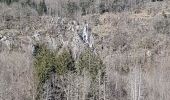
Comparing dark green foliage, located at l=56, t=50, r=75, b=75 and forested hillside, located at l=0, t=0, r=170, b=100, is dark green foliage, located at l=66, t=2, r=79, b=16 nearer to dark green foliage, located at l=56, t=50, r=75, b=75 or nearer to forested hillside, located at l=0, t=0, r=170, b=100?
forested hillside, located at l=0, t=0, r=170, b=100

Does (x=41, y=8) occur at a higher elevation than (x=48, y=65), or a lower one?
higher

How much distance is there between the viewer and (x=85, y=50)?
252ft

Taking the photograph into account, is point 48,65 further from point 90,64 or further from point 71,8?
point 71,8

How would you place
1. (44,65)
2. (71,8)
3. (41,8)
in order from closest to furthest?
(44,65) < (41,8) < (71,8)

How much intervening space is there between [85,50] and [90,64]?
6.94 m

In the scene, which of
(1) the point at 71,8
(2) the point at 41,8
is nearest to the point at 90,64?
(1) the point at 71,8

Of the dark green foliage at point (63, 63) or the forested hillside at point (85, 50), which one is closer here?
the forested hillside at point (85, 50)

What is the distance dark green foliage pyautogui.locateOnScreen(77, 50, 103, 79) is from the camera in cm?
6950

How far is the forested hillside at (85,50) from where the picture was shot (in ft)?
222

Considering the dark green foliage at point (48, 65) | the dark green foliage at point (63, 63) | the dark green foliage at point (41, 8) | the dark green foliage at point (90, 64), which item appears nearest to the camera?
the dark green foliage at point (48, 65)

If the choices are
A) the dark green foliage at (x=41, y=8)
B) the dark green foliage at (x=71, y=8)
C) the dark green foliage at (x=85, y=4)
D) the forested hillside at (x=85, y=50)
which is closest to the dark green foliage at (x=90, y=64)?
the forested hillside at (x=85, y=50)

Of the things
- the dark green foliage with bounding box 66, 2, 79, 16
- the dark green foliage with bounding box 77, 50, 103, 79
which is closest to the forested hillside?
the dark green foliage with bounding box 77, 50, 103, 79

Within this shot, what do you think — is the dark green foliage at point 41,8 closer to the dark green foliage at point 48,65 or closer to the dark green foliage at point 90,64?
the dark green foliage at point 90,64

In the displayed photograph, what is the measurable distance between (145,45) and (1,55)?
37998mm
